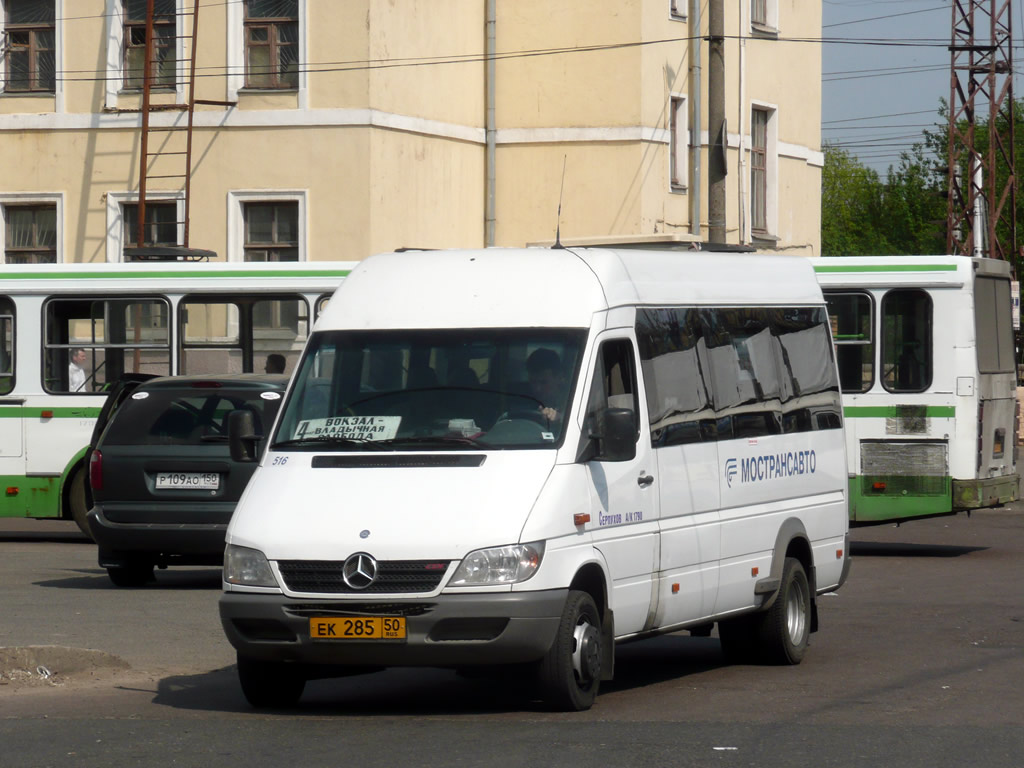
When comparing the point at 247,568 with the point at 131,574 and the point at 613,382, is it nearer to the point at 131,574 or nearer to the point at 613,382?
the point at 613,382

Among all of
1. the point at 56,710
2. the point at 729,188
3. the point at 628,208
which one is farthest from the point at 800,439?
the point at 729,188

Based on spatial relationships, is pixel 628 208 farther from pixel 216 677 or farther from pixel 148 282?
pixel 216 677

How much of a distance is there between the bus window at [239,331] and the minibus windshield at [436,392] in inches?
391

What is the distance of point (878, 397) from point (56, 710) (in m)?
11.3

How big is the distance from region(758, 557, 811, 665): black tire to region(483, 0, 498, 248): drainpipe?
23675mm

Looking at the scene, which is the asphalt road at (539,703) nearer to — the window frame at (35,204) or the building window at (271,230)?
the building window at (271,230)

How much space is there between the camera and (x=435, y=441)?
31.4 ft

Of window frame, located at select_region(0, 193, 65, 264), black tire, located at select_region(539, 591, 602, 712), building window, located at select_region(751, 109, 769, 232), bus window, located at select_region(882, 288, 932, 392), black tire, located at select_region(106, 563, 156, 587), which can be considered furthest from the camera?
building window, located at select_region(751, 109, 769, 232)

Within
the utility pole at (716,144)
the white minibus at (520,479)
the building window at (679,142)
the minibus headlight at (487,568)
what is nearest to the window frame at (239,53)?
the utility pole at (716,144)

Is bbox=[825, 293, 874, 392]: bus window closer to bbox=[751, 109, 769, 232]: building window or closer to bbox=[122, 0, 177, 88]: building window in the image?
bbox=[122, 0, 177, 88]: building window

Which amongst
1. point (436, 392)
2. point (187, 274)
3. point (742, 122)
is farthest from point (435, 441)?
point (742, 122)

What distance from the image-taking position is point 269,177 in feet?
102

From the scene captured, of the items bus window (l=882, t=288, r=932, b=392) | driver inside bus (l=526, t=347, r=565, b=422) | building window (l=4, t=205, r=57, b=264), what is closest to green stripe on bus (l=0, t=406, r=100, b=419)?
bus window (l=882, t=288, r=932, b=392)

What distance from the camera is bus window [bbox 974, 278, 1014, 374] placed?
19.4m
